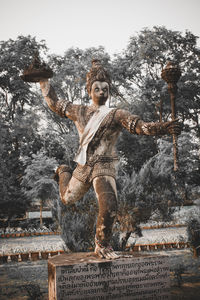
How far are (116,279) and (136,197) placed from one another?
21.8ft

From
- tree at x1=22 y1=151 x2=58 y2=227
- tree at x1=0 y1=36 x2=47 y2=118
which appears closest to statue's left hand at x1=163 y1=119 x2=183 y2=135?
tree at x1=22 y1=151 x2=58 y2=227

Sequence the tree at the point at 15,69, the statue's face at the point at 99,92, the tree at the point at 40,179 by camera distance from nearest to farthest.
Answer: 1. the statue's face at the point at 99,92
2. the tree at the point at 40,179
3. the tree at the point at 15,69

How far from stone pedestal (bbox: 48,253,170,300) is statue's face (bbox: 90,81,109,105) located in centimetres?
184

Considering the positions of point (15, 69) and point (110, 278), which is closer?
point (110, 278)

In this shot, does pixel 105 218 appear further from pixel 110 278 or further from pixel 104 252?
pixel 110 278

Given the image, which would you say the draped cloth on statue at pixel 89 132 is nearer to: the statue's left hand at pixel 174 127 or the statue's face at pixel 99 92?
the statue's face at pixel 99 92

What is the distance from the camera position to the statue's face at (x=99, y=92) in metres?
4.23

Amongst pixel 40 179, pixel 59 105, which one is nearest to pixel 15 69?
pixel 40 179

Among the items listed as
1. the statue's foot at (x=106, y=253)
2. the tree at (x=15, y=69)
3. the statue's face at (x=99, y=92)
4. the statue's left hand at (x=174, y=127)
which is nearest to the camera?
the statue's left hand at (x=174, y=127)

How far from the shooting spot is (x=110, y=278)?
141 inches

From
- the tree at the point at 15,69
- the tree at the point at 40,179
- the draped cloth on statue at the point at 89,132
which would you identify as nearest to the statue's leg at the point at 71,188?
the draped cloth on statue at the point at 89,132

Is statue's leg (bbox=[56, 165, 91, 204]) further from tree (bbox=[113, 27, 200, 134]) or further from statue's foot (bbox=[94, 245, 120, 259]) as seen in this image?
tree (bbox=[113, 27, 200, 134])

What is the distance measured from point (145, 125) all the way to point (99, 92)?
0.86 m

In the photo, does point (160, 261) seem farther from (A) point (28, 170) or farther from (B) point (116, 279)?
(A) point (28, 170)
